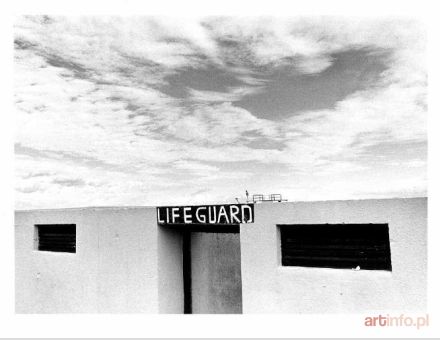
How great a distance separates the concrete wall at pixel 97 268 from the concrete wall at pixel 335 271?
2143 millimetres

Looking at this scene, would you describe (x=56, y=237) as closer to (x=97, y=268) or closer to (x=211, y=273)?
(x=97, y=268)

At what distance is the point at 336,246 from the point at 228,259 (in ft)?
11.5

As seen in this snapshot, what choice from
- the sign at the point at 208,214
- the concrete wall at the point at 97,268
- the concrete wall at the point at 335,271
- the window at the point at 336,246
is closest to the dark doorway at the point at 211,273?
the sign at the point at 208,214

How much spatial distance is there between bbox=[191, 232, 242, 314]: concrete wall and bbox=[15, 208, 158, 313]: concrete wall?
1153 mm

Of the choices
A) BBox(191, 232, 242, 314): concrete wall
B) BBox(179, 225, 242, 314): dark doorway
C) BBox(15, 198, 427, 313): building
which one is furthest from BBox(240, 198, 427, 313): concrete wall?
BBox(191, 232, 242, 314): concrete wall

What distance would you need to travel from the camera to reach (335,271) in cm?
598

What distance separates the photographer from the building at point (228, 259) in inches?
221

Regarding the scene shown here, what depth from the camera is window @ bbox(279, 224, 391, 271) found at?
19.1ft

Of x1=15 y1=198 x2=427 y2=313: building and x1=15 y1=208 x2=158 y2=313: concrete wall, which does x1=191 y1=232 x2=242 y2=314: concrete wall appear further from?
x1=15 y1=208 x2=158 y2=313: concrete wall

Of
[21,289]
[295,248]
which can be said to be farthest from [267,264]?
[21,289]

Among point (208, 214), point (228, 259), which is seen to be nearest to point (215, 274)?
point (228, 259)

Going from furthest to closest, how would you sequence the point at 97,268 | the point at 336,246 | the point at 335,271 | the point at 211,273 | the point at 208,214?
1. the point at 211,273
2. the point at 97,268
3. the point at 208,214
4. the point at 336,246
5. the point at 335,271

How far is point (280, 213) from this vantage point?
6.41 metres

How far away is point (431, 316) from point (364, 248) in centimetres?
124
